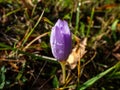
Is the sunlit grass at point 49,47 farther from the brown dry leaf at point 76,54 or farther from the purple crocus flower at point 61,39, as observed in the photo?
the purple crocus flower at point 61,39

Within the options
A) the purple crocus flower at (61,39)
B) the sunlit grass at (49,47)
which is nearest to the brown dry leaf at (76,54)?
the sunlit grass at (49,47)

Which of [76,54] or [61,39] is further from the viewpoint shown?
[76,54]

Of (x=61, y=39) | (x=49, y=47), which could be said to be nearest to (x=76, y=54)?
(x=49, y=47)

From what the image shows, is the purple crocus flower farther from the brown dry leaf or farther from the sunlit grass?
the brown dry leaf

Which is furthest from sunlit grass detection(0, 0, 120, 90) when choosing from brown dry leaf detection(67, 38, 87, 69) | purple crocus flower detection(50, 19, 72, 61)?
purple crocus flower detection(50, 19, 72, 61)

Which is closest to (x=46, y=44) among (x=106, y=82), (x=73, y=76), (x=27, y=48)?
(x=27, y=48)

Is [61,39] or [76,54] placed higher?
[61,39]

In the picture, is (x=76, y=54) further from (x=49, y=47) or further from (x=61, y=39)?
(x=61, y=39)
